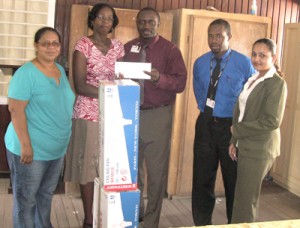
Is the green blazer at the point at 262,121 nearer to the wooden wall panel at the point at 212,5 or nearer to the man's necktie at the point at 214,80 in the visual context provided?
the man's necktie at the point at 214,80

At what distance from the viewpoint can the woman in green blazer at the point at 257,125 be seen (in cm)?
252

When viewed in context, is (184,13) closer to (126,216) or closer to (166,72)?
(166,72)

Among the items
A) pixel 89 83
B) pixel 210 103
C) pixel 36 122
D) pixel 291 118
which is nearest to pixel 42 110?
pixel 36 122

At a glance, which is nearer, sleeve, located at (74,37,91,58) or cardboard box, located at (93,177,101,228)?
cardboard box, located at (93,177,101,228)

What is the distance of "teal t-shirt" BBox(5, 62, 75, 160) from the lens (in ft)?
7.56

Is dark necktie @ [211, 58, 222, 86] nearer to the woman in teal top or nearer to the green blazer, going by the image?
the green blazer

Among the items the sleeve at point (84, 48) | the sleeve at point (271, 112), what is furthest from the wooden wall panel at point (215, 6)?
the sleeve at point (271, 112)

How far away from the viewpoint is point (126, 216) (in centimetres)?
213

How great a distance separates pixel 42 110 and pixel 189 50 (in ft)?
6.43

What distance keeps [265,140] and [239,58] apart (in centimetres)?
69

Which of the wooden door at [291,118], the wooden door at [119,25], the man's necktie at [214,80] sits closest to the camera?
the man's necktie at [214,80]

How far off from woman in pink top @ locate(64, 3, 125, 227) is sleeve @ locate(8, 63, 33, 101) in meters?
0.55

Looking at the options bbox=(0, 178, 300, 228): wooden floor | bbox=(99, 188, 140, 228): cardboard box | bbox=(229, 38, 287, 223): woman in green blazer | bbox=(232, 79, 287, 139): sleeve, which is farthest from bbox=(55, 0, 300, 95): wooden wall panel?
bbox=(99, 188, 140, 228): cardboard box

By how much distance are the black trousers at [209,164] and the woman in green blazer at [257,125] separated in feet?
0.66
